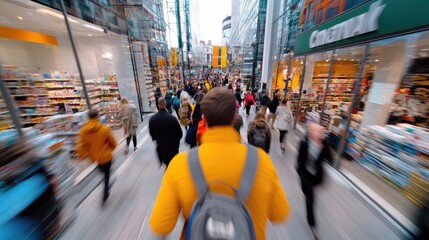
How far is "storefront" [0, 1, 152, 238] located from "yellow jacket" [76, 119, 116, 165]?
464mm

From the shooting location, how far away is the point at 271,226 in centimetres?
265

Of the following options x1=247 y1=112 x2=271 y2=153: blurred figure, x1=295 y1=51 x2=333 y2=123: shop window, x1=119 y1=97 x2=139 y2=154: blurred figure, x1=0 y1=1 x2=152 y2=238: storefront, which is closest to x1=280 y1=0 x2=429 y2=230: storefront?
x1=295 y1=51 x2=333 y2=123: shop window

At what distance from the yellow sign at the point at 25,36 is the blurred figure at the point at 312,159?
286 inches

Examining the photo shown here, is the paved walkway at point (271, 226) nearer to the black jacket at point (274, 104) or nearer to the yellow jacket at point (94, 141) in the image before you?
the yellow jacket at point (94, 141)

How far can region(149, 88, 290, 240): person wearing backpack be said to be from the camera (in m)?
0.75

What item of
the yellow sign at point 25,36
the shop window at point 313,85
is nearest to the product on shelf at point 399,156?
the shop window at point 313,85

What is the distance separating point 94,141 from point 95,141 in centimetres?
2

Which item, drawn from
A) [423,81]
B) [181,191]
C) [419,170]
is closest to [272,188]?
[181,191]

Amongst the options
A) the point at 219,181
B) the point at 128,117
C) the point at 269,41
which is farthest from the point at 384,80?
the point at 269,41

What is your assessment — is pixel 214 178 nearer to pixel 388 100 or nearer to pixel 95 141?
pixel 95 141

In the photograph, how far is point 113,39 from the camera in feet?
24.1

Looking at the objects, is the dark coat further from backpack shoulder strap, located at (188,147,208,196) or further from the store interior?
the store interior

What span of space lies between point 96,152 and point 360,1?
646 cm

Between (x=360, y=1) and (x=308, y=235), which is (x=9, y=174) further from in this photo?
(x=360, y=1)
